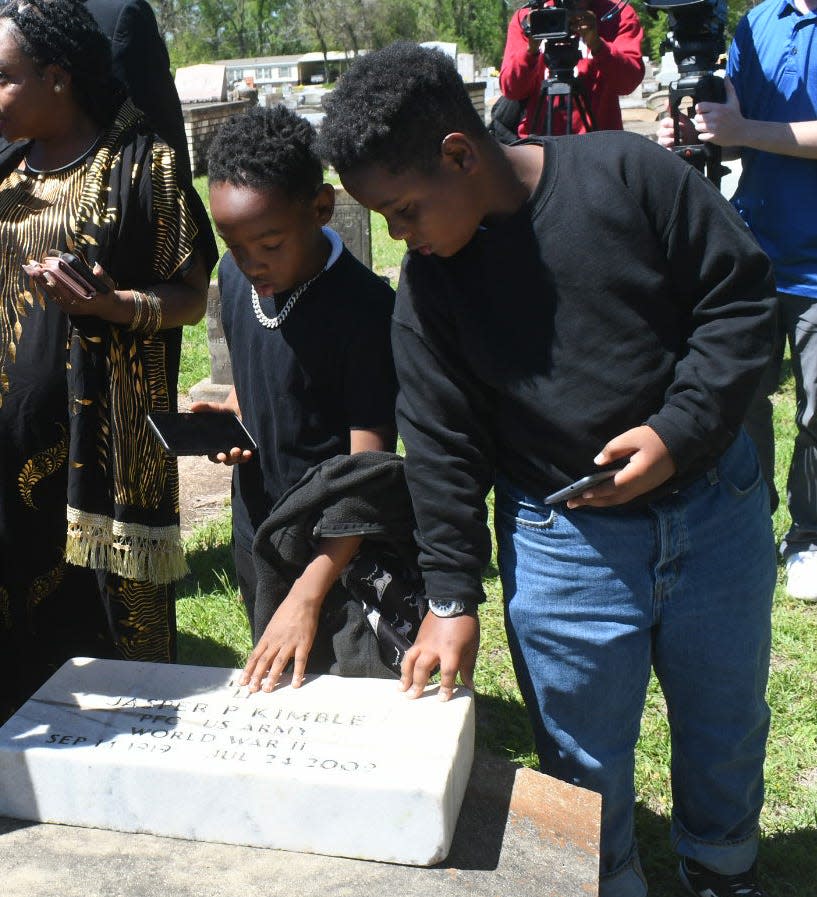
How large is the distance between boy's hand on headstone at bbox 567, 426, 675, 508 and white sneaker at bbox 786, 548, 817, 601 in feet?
7.12

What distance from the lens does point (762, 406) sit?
12.0ft

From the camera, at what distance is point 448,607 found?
6.05ft

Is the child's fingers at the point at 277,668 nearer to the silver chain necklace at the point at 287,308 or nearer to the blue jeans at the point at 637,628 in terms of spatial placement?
Result: the blue jeans at the point at 637,628

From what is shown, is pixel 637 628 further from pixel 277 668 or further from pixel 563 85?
pixel 563 85

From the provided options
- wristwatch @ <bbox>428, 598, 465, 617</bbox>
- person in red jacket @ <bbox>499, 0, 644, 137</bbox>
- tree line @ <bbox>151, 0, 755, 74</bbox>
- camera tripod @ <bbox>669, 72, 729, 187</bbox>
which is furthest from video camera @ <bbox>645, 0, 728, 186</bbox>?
tree line @ <bbox>151, 0, 755, 74</bbox>

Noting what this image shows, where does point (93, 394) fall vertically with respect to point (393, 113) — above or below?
below

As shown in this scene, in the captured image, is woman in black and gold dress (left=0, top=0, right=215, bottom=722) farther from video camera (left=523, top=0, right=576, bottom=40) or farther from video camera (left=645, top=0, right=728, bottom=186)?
video camera (left=523, top=0, right=576, bottom=40)

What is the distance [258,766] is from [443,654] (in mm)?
373

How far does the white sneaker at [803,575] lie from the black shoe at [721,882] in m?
1.57

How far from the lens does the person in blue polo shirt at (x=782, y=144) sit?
3.30 metres

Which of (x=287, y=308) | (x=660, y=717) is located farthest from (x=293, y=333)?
(x=660, y=717)

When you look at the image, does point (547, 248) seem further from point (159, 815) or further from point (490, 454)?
point (159, 815)

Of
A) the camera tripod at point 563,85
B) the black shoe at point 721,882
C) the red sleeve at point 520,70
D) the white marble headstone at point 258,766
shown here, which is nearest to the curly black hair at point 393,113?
the white marble headstone at point 258,766

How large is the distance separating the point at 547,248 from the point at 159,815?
1.05 meters
